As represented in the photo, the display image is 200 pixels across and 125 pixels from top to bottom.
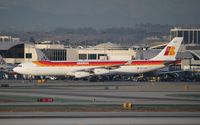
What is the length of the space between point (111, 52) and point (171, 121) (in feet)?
409

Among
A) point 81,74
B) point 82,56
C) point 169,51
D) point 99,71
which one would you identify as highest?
point 82,56

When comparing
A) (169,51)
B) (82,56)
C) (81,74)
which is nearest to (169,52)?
(169,51)

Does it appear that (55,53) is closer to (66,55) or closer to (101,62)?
(66,55)

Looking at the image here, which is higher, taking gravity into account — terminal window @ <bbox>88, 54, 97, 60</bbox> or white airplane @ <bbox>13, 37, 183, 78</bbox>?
terminal window @ <bbox>88, 54, 97, 60</bbox>

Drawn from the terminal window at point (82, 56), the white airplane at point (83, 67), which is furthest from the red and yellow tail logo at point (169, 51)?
the terminal window at point (82, 56)

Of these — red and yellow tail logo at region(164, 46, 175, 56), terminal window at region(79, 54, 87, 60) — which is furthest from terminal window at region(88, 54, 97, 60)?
red and yellow tail logo at region(164, 46, 175, 56)

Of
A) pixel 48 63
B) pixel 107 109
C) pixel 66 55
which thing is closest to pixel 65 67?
pixel 48 63

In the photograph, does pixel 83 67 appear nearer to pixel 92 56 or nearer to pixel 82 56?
pixel 82 56

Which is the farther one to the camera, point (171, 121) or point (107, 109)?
point (107, 109)

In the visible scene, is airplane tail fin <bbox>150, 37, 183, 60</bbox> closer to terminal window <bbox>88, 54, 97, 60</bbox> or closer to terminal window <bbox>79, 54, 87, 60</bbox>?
terminal window <bbox>79, 54, 87, 60</bbox>

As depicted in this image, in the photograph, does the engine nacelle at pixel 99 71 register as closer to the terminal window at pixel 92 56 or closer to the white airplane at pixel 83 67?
the white airplane at pixel 83 67

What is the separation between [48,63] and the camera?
121750 millimetres

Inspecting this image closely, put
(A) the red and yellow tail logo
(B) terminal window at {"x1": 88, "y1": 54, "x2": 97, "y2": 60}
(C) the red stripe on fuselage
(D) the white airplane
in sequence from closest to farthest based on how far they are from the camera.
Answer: (D) the white airplane
(C) the red stripe on fuselage
(A) the red and yellow tail logo
(B) terminal window at {"x1": 88, "y1": 54, "x2": 97, "y2": 60}

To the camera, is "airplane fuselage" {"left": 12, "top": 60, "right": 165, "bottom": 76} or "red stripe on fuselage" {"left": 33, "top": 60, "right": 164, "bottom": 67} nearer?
"airplane fuselage" {"left": 12, "top": 60, "right": 165, "bottom": 76}
